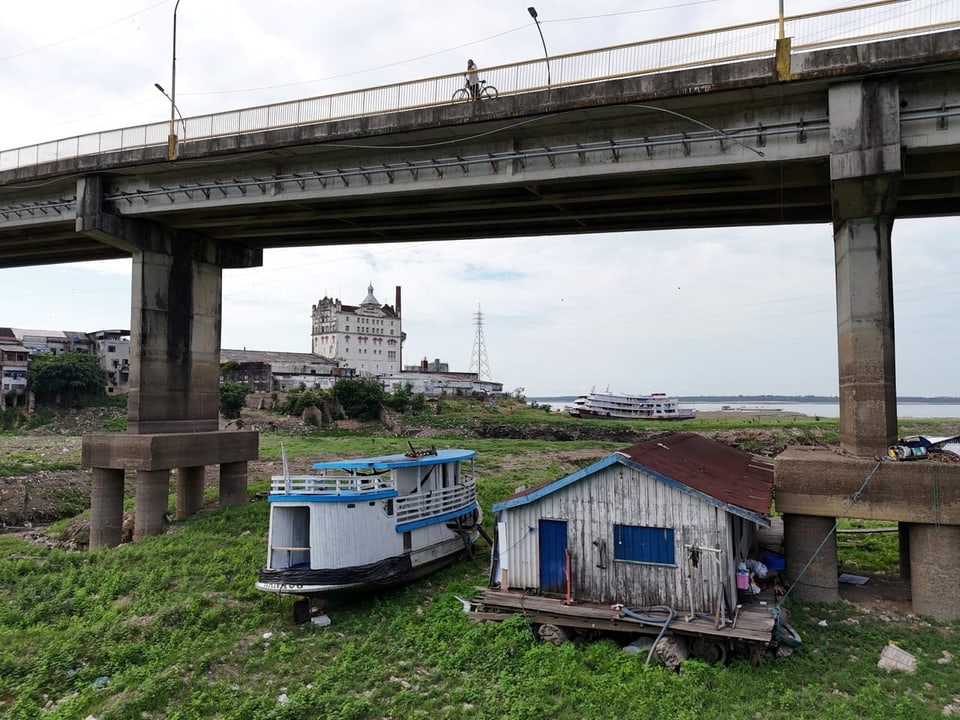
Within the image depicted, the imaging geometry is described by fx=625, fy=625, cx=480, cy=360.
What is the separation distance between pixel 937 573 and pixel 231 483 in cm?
2129

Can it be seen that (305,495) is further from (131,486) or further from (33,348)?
(33,348)

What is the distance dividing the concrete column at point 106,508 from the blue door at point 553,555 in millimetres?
16055

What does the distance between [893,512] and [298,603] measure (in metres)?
12.1

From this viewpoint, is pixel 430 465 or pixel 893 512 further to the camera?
pixel 430 465

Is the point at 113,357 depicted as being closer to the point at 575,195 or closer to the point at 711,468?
the point at 575,195

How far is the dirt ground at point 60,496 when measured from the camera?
12680mm

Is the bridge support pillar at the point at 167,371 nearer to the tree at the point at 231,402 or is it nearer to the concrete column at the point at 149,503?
the concrete column at the point at 149,503

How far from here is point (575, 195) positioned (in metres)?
17.6

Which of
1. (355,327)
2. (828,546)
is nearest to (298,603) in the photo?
(828,546)

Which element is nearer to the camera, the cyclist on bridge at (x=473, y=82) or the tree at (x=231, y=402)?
the cyclist on bridge at (x=473, y=82)

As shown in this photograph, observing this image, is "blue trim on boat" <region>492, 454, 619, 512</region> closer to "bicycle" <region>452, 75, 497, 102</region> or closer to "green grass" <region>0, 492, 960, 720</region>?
"green grass" <region>0, 492, 960, 720</region>

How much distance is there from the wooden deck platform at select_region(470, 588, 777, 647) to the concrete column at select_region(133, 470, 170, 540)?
13.6 meters

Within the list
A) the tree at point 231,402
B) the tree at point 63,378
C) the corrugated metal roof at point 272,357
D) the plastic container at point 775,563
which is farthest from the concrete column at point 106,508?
the corrugated metal roof at point 272,357

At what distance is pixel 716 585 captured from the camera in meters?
10.5
